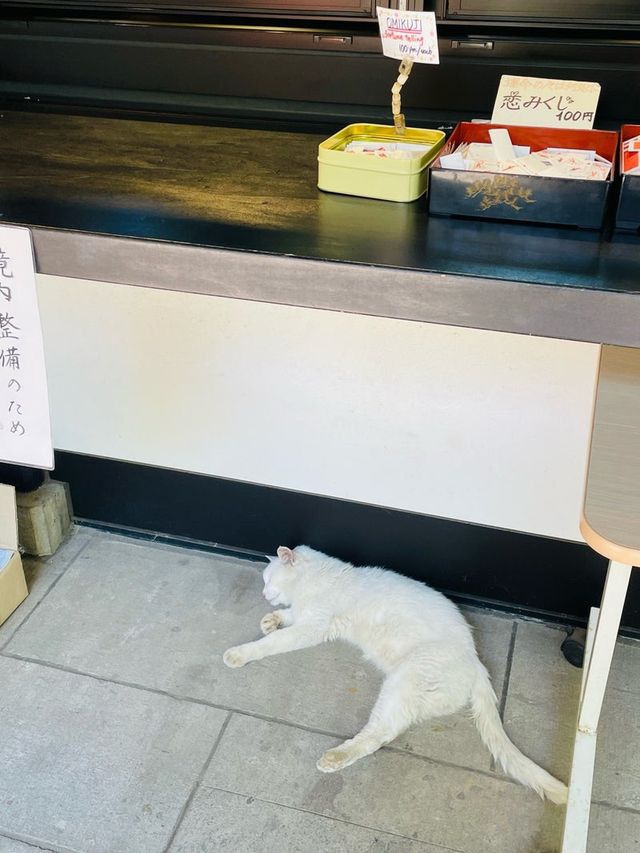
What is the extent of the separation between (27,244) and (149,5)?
3.00 ft

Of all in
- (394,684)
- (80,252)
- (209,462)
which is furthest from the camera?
(209,462)

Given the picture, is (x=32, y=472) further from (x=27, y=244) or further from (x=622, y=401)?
(x=622, y=401)

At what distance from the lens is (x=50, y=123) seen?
1530mm

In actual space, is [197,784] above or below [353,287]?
below

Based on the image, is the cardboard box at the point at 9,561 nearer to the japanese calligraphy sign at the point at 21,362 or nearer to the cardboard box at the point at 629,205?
the japanese calligraphy sign at the point at 21,362

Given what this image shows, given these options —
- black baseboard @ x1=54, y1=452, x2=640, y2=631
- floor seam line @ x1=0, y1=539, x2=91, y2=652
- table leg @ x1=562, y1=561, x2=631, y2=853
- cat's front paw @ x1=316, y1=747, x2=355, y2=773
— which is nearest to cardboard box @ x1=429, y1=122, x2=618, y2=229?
table leg @ x1=562, y1=561, x2=631, y2=853

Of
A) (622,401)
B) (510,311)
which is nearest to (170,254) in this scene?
(510,311)

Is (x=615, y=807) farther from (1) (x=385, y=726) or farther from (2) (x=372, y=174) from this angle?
(2) (x=372, y=174)

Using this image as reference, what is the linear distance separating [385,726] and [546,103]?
110 centimetres

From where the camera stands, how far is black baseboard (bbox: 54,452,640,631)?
5.68ft

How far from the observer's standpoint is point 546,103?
1274 millimetres

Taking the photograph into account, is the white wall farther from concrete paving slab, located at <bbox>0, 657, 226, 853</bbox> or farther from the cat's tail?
concrete paving slab, located at <bbox>0, 657, 226, 853</bbox>

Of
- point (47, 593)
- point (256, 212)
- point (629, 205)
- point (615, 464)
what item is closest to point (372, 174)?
point (256, 212)

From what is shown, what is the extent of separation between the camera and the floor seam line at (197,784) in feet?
4.40
